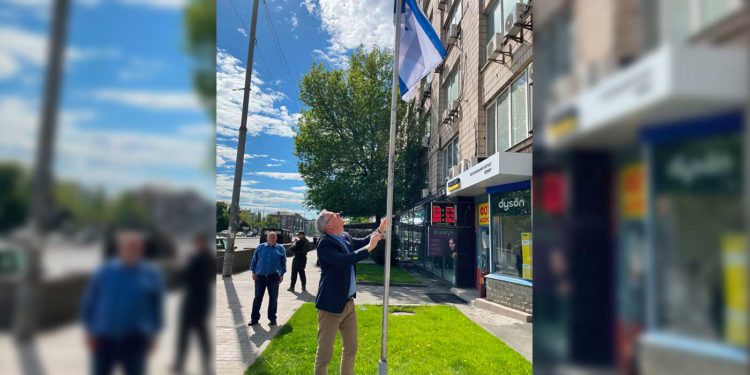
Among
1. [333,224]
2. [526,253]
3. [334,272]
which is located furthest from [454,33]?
[334,272]

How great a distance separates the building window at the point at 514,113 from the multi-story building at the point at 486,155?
0.08 ft

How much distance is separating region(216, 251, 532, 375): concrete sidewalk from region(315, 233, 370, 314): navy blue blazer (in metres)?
1.16

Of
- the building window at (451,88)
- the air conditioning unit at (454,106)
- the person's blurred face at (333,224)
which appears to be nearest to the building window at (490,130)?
the air conditioning unit at (454,106)

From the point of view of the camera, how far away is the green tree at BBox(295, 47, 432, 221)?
25.4 metres

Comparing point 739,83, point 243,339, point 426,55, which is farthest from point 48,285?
point 243,339

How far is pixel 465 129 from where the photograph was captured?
1515 centimetres

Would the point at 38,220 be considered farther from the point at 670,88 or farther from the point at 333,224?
the point at 333,224

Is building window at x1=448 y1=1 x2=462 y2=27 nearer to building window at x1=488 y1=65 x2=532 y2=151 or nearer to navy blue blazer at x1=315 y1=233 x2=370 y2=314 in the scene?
building window at x1=488 y1=65 x2=532 y2=151

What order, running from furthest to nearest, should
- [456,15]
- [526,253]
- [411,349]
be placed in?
[456,15]
[526,253]
[411,349]

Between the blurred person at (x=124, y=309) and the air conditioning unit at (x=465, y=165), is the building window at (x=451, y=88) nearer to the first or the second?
the air conditioning unit at (x=465, y=165)

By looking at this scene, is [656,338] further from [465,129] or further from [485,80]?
[465,129]

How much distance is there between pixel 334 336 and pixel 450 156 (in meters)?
14.7

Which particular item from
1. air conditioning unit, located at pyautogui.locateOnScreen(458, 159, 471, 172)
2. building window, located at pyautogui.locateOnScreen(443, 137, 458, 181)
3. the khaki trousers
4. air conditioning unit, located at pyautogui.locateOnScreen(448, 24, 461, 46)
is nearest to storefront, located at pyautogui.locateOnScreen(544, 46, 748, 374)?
the khaki trousers

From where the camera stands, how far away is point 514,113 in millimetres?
11242
